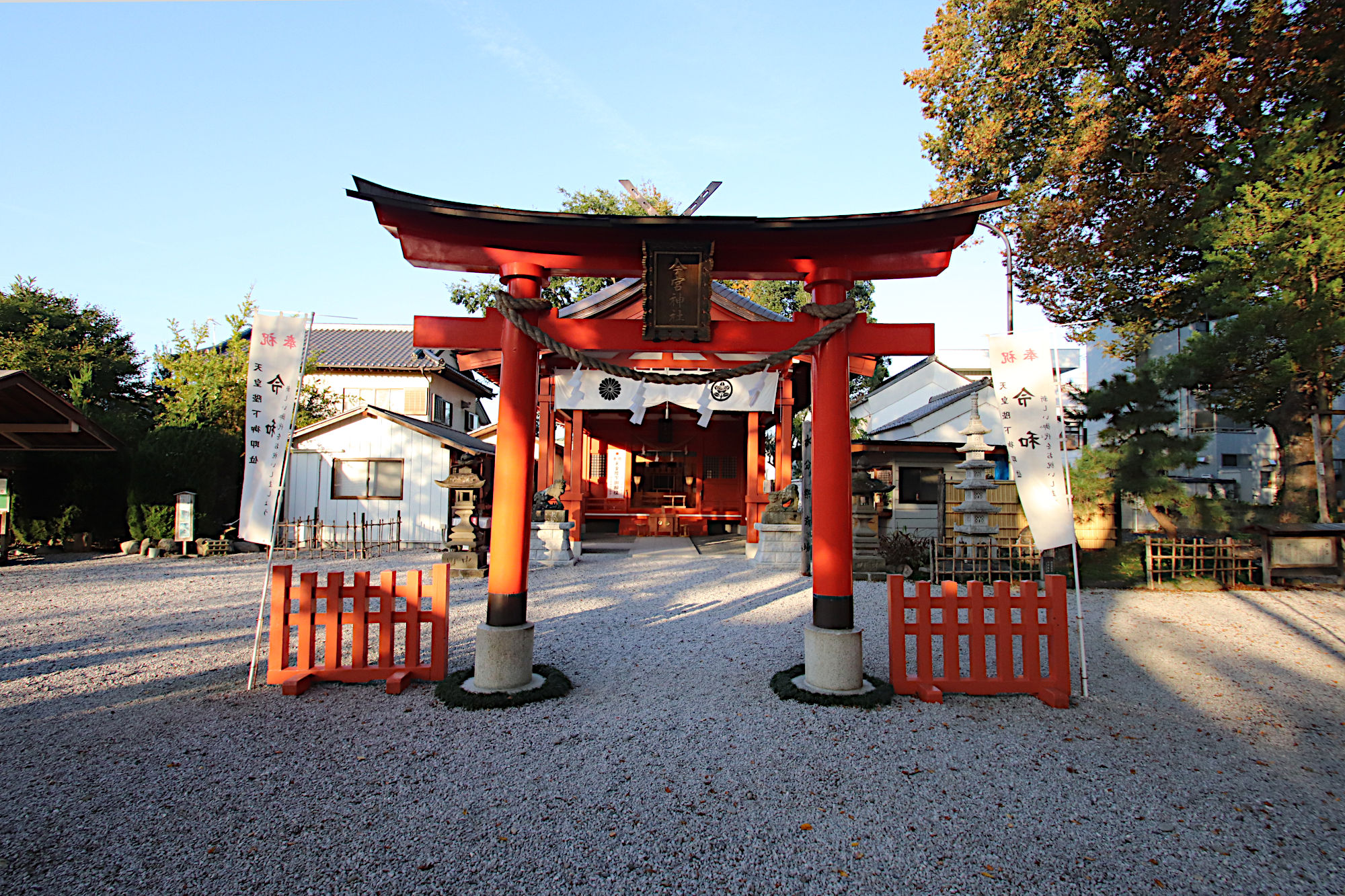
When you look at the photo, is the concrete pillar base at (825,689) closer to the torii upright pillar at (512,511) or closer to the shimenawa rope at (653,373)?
the torii upright pillar at (512,511)

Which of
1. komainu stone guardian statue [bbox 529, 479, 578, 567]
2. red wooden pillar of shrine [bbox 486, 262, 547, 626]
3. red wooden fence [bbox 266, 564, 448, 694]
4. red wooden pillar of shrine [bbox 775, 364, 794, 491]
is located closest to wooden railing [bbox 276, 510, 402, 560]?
komainu stone guardian statue [bbox 529, 479, 578, 567]

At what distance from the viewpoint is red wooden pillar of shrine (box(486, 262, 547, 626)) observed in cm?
483

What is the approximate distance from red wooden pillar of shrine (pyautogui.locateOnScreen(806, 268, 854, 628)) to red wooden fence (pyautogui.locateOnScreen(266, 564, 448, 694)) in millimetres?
2928

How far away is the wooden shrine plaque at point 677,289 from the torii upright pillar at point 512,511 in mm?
933

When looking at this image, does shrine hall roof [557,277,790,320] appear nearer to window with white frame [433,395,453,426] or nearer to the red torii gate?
the red torii gate

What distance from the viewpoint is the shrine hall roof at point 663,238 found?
462 cm

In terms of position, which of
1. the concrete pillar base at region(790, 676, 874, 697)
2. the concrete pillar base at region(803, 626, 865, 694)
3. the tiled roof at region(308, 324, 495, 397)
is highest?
the tiled roof at region(308, 324, 495, 397)

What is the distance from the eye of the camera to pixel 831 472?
4.88m

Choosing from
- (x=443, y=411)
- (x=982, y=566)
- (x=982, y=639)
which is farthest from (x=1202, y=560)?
(x=443, y=411)

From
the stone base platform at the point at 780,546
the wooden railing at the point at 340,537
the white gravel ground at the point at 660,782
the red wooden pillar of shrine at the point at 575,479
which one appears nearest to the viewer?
the white gravel ground at the point at 660,782

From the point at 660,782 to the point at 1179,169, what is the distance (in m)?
15.9

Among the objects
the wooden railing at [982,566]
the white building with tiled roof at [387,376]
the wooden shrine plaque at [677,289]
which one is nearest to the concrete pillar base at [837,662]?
the wooden shrine plaque at [677,289]

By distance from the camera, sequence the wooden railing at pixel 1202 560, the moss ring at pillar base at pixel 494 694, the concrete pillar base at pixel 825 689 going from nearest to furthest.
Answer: the moss ring at pillar base at pixel 494 694 < the concrete pillar base at pixel 825 689 < the wooden railing at pixel 1202 560

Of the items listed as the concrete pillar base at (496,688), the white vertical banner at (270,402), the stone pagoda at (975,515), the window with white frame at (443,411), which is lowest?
the concrete pillar base at (496,688)
